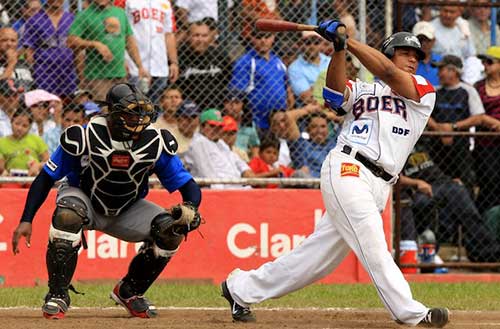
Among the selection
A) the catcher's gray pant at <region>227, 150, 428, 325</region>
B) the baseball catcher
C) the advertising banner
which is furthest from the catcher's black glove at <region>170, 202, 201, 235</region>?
the advertising banner

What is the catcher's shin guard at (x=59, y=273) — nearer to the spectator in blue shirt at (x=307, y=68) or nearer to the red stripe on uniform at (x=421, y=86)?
the red stripe on uniform at (x=421, y=86)

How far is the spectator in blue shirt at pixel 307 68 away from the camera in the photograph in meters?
12.2

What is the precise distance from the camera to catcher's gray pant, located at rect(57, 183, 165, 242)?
811cm

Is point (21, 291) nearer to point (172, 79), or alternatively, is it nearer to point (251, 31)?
point (172, 79)

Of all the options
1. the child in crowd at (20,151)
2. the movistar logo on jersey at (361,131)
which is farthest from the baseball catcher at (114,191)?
the child in crowd at (20,151)

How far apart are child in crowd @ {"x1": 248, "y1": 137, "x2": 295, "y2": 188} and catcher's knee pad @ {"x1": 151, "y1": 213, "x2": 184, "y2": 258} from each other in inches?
156

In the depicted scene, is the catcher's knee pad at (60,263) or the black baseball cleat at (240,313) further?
the black baseball cleat at (240,313)

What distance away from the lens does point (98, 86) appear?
461 inches

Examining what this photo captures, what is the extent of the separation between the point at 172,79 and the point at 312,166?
1.76 meters

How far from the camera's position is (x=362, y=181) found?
7383 mm

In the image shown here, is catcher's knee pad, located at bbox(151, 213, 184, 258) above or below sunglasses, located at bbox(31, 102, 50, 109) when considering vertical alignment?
above

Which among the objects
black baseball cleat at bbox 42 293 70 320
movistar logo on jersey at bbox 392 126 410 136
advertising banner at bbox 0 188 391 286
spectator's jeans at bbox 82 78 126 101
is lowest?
advertising banner at bbox 0 188 391 286

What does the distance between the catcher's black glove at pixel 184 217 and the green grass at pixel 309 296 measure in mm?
1512

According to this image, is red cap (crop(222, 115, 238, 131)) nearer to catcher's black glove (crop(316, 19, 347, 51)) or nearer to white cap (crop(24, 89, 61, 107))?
white cap (crop(24, 89, 61, 107))
